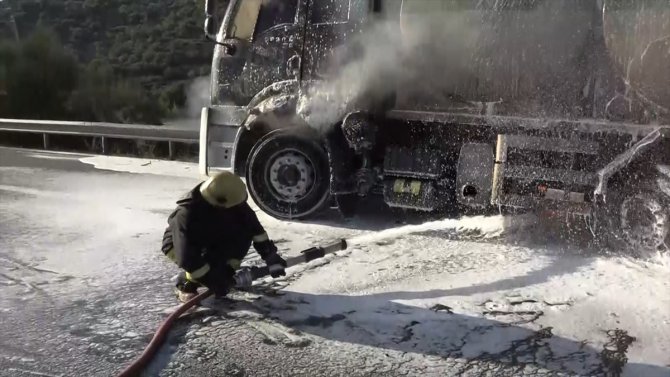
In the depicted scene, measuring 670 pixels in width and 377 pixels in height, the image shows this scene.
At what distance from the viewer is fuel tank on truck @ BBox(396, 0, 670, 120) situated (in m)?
4.72

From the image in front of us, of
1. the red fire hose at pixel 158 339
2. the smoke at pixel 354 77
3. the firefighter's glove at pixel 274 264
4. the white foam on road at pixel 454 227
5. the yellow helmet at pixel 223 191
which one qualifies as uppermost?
the smoke at pixel 354 77

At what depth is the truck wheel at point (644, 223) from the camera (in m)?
4.83

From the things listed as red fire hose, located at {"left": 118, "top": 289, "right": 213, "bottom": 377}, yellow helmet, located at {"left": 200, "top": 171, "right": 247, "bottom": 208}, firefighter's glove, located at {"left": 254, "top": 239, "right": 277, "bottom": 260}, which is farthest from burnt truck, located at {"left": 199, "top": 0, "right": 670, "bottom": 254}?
red fire hose, located at {"left": 118, "top": 289, "right": 213, "bottom": 377}

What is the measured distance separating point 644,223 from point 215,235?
10.9ft

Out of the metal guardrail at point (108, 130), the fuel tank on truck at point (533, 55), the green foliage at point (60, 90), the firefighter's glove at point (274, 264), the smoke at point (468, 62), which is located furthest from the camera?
the green foliage at point (60, 90)

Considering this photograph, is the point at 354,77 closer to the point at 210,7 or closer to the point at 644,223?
the point at 210,7

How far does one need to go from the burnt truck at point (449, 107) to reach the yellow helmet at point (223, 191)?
222 centimetres

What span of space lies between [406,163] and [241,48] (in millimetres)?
2170

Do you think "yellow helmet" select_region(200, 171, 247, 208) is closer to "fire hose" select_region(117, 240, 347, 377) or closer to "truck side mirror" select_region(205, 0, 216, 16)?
"fire hose" select_region(117, 240, 347, 377)

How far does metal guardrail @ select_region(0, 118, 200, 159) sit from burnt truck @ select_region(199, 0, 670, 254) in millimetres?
4146

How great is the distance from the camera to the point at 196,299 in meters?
3.98

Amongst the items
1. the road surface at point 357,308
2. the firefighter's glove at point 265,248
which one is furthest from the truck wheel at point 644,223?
the firefighter's glove at point 265,248

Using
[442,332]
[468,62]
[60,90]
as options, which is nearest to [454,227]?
[468,62]

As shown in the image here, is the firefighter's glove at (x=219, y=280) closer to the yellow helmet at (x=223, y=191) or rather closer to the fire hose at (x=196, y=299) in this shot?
the fire hose at (x=196, y=299)
